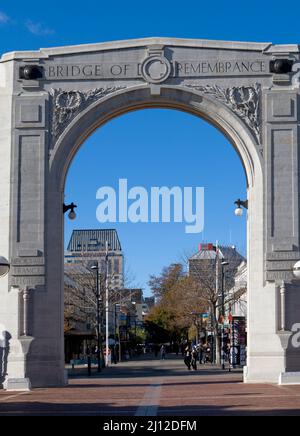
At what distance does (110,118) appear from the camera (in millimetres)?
35656

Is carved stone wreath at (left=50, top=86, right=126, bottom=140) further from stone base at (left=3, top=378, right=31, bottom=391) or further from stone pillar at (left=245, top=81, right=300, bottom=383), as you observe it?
stone base at (left=3, top=378, right=31, bottom=391)

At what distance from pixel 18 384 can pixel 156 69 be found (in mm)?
13558

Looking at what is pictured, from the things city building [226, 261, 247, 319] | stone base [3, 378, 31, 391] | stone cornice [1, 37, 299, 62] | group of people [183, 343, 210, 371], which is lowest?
group of people [183, 343, 210, 371]

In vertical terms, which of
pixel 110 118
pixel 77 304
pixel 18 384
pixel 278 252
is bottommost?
pixel 18 384

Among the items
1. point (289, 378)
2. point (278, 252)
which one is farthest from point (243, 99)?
point (289, 378)

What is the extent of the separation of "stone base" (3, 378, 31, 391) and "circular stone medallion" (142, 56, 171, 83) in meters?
12.8

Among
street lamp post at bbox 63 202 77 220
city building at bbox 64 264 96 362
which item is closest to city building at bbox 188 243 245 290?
city building at bbox 64 264 96 362

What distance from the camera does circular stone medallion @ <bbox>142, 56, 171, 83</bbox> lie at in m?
35.0

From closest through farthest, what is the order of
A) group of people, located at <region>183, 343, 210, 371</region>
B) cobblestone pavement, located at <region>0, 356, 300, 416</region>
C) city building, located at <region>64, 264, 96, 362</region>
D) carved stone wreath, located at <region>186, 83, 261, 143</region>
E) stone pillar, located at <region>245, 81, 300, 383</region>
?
cobblestone pavement, located at <region>0, 356, 300, 416</region> → stone pillar, located at <region>245, 81, 300, 383</region> → carved stone wreath, located at <region>186, 83, 261, 143</region> → group of people, located at <region>183, 343, 210, 371</region> → city building, located at <region>64, 264, 96, 362</region>

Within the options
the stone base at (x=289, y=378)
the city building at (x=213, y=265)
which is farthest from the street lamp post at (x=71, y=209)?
the city building at (x=213, y=265)

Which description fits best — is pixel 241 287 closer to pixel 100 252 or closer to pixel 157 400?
pixel 100 252

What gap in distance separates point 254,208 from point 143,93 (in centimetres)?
646
